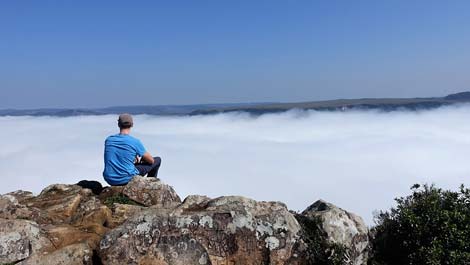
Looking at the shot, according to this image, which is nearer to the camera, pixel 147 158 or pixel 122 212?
pixel 122 212

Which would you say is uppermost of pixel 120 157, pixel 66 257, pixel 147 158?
pixel 120 157

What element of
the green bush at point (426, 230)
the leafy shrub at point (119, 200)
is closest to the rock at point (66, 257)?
the leafy shrub at point (119, 200)

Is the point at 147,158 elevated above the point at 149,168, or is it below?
above

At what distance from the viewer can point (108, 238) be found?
8320 millimetres

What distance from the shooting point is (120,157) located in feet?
40.2

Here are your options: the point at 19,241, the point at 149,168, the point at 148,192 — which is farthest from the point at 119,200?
the point at 19,241

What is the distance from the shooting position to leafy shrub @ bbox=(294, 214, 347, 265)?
8.45m

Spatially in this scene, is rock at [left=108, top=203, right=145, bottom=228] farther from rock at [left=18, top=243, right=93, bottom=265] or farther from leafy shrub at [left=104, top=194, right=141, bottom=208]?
rock at [left=18, top=243, right=93, bottom=265]

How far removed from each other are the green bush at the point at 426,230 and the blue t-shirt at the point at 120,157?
6.85 meters

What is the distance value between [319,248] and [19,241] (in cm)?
603

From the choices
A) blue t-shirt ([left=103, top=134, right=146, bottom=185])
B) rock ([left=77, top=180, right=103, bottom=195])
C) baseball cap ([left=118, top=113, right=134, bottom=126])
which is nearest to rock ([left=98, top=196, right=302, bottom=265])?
blue t-shirt ([left=103, top=134, right=146, bottom=185])

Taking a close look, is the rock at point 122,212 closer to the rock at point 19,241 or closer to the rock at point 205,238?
the rock at point 205,238

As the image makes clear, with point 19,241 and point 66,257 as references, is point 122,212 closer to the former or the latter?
point 66,257

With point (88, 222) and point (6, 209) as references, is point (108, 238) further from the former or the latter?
point (6, 209)
